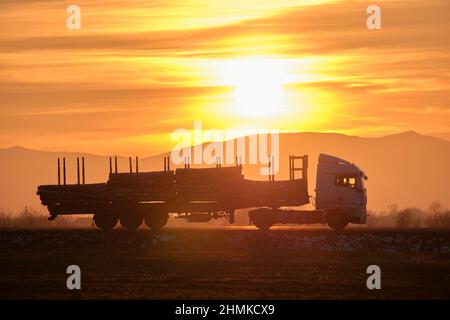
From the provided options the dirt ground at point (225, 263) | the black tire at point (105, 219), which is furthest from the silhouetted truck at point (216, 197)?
the dirt ground at point (225, 263)

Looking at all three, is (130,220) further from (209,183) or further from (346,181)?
(346,181)

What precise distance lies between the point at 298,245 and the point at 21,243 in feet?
43.9

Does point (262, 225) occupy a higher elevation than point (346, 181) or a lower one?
lower

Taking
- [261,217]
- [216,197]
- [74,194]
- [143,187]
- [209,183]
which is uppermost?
[209,183]

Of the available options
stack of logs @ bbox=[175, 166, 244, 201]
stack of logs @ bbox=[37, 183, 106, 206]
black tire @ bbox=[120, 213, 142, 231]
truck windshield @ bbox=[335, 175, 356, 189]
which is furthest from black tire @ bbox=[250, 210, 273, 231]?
stack of logs @ bbox=[37, 183, 106, 206]

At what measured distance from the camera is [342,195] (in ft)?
177

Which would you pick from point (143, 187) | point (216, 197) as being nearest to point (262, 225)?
point (216, 197)

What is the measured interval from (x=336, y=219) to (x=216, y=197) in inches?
250

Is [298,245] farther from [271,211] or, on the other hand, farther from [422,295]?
[422,295]

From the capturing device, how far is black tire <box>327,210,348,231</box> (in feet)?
177

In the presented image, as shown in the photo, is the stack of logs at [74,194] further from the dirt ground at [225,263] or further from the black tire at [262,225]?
the black tire at [262,225]
